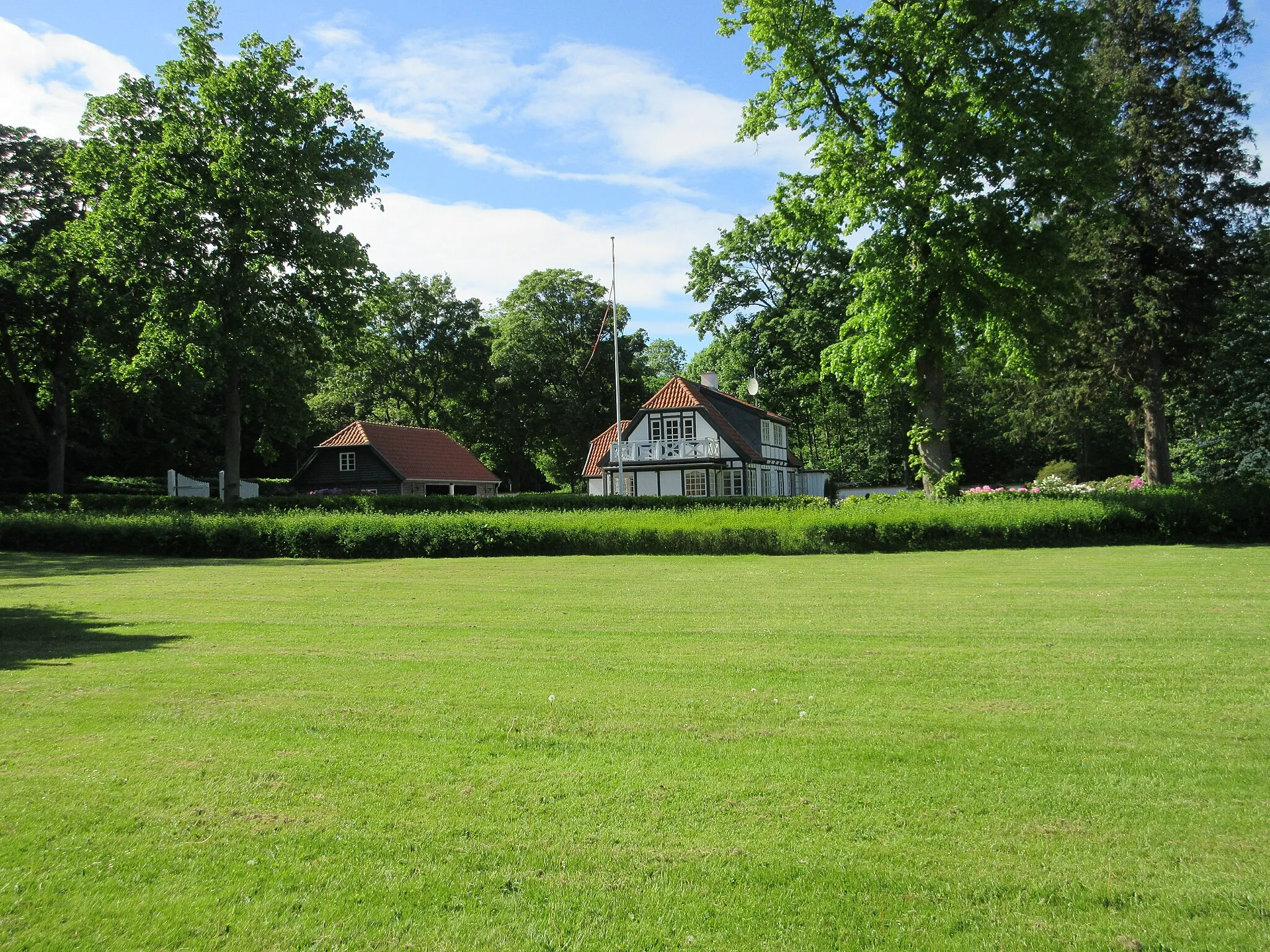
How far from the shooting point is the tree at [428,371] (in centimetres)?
6266

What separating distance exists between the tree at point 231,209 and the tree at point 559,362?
22143 millimetres

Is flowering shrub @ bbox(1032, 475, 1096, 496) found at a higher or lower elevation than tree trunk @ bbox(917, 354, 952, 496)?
lower

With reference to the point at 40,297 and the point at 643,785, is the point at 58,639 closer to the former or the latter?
the point at 643,785

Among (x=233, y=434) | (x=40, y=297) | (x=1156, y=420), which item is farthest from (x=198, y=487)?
(x=1156, y=420)

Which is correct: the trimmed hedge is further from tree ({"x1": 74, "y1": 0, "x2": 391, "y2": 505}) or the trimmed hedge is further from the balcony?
the balcony

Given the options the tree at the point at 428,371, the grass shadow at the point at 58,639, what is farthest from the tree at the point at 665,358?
the grass shadow at the point at 58,639

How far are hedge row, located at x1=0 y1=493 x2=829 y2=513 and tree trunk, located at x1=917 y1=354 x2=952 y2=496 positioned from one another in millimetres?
5114

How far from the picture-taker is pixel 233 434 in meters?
35.6

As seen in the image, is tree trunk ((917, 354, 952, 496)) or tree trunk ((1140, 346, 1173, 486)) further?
tree trunk ((1140, 346, 1173, 486))

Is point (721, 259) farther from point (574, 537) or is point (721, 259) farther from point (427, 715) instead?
point (427, 715)

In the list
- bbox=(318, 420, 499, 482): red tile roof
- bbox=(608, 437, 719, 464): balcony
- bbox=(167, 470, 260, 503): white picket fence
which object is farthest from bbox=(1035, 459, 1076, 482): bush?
bbox=(167, 470, 260, 503): white picket fence

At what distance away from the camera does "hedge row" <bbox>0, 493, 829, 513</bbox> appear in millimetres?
31094

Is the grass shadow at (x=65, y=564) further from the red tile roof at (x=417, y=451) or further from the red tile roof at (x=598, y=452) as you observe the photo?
the red tile roof at (x=598, y=452)

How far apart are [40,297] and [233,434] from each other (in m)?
14.1
